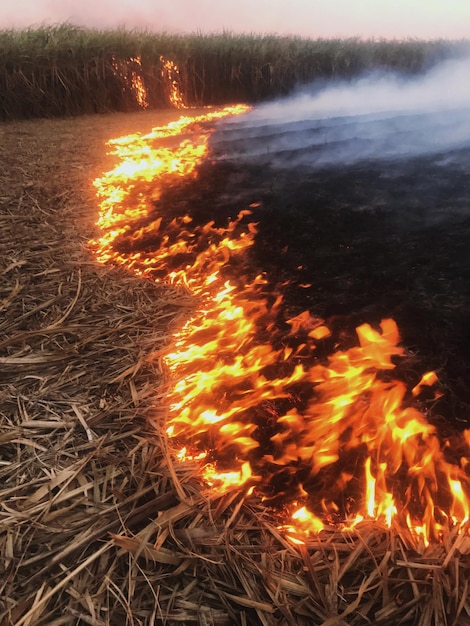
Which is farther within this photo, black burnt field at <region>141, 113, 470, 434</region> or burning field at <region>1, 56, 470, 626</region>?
black burnt field at <region>141, 113, 470, 434</region>

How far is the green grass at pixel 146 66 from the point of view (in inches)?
327

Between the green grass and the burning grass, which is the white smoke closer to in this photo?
the green grass

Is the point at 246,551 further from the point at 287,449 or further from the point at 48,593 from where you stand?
the point at 48,593

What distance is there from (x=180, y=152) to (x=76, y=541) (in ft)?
18.5

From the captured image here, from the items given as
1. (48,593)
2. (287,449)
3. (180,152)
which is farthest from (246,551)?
(180,152)

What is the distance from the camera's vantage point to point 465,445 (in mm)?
1669

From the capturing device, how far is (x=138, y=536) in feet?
4.50

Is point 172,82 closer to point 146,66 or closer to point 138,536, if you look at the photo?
point 146,66

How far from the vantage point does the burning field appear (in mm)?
1259

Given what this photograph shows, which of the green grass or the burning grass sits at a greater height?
the green grass

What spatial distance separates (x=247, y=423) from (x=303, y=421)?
0.72 ft

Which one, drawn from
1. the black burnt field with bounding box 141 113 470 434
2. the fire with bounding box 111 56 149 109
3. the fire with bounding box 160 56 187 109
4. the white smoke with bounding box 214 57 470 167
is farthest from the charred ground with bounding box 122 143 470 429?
the fire with bounding box 160 56 187 109

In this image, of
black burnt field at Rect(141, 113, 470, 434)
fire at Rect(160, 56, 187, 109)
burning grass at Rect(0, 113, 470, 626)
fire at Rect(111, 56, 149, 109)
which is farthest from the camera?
fire at Rect(160, 56, 187, 109)

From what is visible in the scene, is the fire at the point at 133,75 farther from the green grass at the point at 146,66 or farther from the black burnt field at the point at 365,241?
the black burnt field at the point at 365,241
